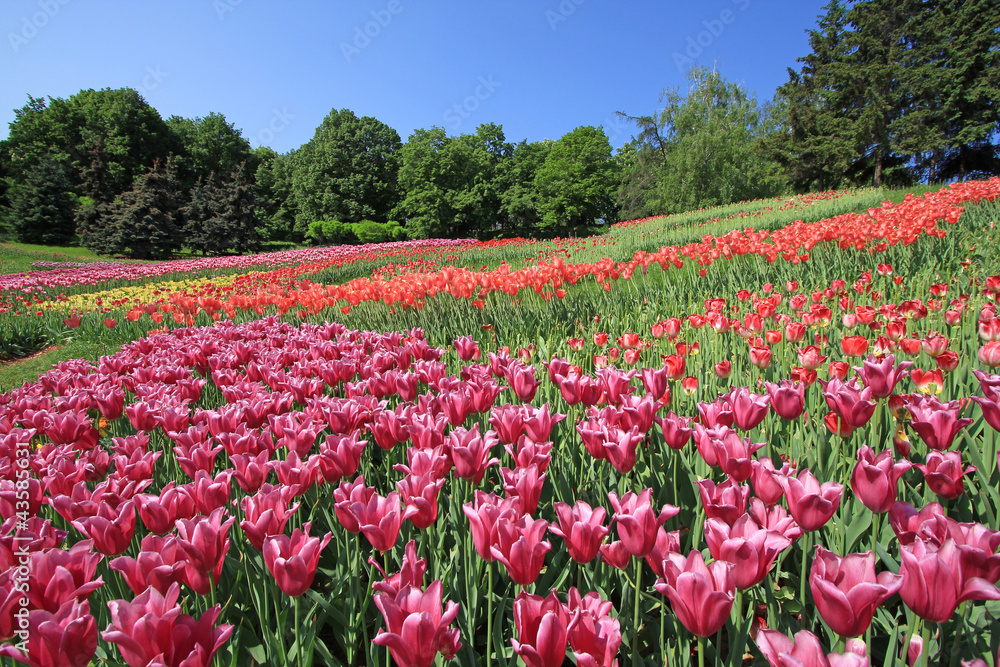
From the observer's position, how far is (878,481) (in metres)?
1.07

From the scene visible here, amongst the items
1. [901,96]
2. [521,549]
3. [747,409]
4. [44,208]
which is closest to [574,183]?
[901,96]

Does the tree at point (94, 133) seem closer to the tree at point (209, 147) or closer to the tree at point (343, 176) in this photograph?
the tree at point (209, 147)

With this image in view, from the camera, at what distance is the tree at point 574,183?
40375 millimetres

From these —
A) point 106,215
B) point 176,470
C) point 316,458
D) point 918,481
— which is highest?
point 106,215

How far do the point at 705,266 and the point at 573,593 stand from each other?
20.0 ft

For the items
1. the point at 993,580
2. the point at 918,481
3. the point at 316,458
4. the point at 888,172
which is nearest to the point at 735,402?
the point at 918,481

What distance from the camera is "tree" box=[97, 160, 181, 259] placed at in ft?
95.6

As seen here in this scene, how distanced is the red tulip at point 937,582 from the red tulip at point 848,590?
27 mm

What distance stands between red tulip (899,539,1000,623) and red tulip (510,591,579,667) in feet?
1.79

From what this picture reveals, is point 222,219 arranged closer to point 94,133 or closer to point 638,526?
point 94,133

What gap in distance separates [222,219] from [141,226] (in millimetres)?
5598

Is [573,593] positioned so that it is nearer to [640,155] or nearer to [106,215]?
[106,215]

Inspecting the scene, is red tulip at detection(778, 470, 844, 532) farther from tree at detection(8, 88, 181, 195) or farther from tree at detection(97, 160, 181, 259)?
tree at detection(8, 88, 181, 195)

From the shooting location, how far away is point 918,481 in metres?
1.65
